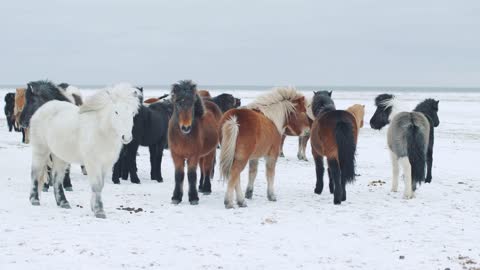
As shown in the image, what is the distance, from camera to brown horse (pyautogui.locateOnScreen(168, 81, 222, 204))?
8.36 meters

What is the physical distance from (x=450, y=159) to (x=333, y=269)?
12.3 metres

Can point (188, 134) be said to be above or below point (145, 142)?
above

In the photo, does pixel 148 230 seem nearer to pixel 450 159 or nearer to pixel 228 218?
pixel 228 218

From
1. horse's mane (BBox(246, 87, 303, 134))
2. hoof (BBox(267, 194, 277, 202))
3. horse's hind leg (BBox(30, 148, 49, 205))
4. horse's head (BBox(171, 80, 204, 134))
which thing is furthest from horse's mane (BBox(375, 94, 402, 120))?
horse's hind leg (BBox(30, 148, 49, 205))

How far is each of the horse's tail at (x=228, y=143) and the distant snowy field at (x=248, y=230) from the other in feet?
2.38

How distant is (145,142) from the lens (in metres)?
11.5

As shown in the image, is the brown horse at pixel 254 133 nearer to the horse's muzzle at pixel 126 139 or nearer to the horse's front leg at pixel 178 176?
the horse's front leg at pixel 178 176

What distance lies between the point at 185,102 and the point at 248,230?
243cm

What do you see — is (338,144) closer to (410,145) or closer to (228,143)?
(410,145)

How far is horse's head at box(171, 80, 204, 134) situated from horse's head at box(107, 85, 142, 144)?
0.97 meters

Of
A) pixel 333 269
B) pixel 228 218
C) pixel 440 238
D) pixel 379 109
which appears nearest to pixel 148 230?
pixel 228 218

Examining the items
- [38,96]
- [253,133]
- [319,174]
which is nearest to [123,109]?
[253,133]

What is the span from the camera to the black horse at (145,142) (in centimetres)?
1119

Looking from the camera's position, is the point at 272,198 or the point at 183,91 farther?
the point at 272,198
